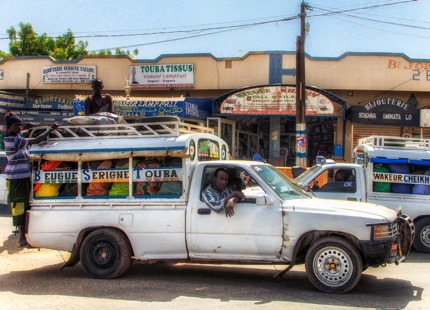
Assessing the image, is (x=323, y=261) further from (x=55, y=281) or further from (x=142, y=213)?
(x=55, y=281)

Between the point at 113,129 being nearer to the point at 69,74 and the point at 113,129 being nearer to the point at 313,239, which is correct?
the point at 313,239

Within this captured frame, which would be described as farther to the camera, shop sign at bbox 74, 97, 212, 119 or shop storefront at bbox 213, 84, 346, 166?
shop storefront at bbox 213, 84, 346, 166

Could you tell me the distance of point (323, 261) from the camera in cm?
613

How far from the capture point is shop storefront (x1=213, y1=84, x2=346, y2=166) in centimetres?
1875

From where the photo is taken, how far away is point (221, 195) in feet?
22.1

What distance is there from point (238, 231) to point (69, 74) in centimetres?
1765

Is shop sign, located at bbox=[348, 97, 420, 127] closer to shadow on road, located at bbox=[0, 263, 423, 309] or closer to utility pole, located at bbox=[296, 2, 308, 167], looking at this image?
utility pole, located at bbox=[296, 2, 308, 167]

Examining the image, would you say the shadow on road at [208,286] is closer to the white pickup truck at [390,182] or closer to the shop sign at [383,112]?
the white pickup truck at [390,182]

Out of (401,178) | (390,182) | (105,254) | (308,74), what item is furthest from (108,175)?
(308,74)

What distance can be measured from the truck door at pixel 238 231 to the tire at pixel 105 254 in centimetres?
95

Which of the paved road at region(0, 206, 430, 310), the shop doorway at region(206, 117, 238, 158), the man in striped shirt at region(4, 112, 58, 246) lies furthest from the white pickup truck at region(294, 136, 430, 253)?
the shop doorway at region(206, 117, 238, 158)

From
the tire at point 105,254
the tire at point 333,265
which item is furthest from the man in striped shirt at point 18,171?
the tire at point 333,265

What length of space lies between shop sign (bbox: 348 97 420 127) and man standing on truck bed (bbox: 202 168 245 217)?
13.6 metres

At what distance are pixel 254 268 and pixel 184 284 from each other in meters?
1.49
